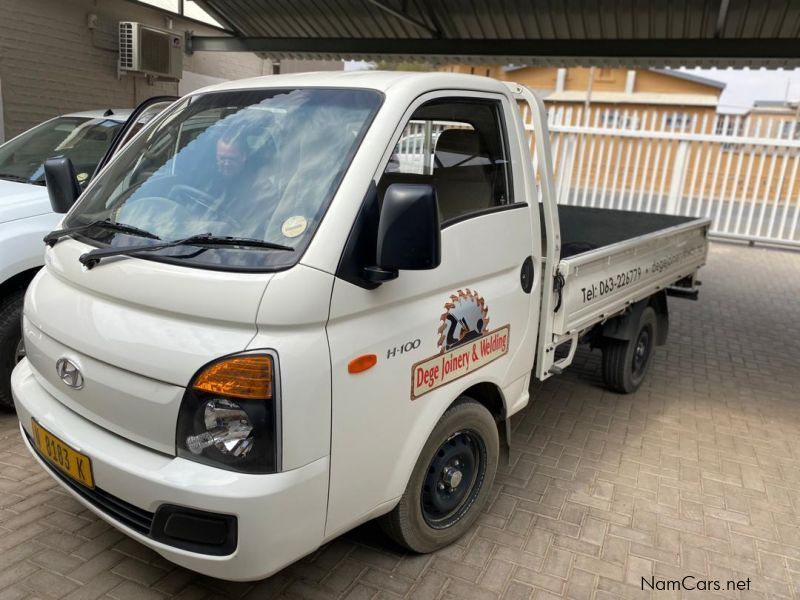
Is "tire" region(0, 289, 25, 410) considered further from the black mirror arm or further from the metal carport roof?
the metal carport roof

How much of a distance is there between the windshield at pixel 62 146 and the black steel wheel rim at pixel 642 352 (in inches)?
181

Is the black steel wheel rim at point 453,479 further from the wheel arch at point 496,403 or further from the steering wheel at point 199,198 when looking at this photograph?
the steering wheel at point 199,198

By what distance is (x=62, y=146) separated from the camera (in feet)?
15.9

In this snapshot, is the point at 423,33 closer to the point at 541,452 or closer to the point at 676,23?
the point at 676,23

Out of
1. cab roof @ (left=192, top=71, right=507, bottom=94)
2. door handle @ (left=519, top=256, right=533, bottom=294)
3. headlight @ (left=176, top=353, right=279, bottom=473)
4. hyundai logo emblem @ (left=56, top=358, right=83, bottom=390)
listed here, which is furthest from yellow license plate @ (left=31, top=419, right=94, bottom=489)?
door handle @ (left=519, top=256, right=533, bottom=294)

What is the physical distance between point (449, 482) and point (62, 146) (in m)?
4.05

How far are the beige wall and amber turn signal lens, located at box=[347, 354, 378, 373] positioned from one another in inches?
296

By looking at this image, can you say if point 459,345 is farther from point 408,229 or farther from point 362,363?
point 408,229

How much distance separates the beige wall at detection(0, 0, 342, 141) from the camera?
303 inches

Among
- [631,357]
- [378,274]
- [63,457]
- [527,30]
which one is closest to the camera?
[378,274]

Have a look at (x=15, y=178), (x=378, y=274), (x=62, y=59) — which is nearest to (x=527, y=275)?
(x=378, y=274)

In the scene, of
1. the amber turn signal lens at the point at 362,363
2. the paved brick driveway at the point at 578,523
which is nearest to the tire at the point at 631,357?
the paved brick driveway at the point at 578,523

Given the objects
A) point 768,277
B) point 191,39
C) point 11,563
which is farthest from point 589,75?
point 11,563

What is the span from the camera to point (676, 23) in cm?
719
